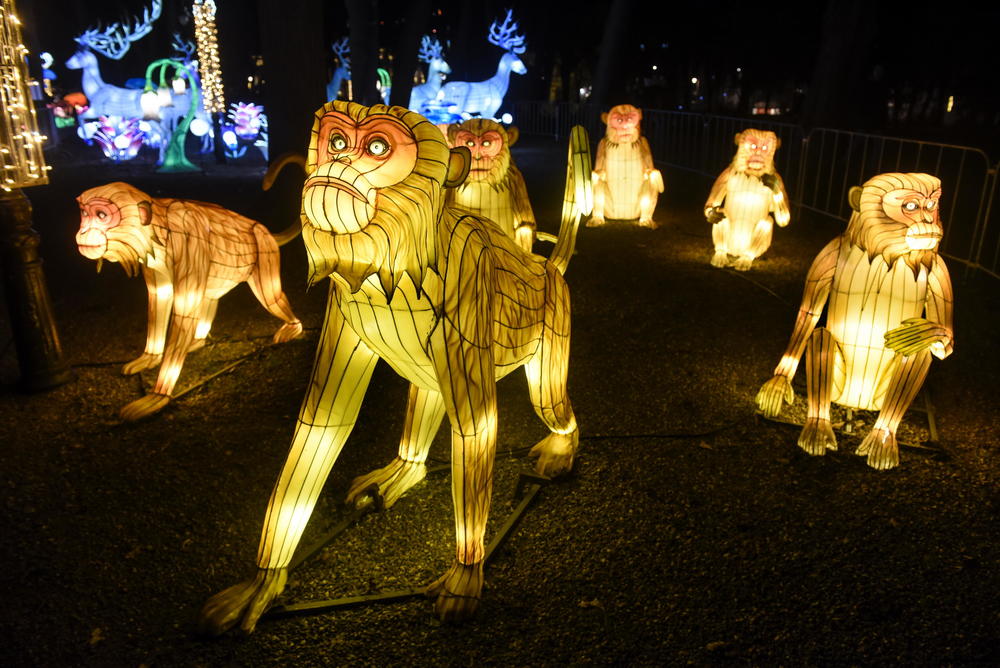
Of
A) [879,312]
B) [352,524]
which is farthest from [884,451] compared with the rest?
[352,524]

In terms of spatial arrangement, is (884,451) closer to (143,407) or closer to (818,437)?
(818,437)

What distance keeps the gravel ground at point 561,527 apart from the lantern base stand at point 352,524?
36 millimetres

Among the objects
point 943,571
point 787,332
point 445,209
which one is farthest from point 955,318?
point 445,209

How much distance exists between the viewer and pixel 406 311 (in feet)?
7.16

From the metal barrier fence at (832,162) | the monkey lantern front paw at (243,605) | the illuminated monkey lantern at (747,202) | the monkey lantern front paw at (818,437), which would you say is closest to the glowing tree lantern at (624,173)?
the illuminated monkey lantern at (747,202)

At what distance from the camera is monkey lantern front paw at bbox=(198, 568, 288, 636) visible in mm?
2465

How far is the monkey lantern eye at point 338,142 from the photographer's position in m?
1.94

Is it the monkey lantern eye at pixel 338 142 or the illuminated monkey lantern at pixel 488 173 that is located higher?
the monkey lantern eye at pixel 338 142

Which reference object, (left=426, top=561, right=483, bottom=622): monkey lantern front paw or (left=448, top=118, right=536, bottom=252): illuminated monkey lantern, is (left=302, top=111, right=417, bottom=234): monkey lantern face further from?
(left=448, top=118, right=536, bottom=252): illuminated monkey lantern

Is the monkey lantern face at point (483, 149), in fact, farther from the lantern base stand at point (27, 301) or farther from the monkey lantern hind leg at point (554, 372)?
the lantern base stand at point (27, 301)

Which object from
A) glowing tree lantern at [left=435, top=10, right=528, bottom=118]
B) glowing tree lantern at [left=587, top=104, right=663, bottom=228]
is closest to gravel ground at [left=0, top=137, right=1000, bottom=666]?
glowing tree lantern at [left=587, top=104, right=663, bottom=228]

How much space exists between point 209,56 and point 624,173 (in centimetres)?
1062

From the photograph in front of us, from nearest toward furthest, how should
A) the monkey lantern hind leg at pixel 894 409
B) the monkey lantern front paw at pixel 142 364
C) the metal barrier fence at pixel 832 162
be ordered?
1. the monkey lantern hind leg at pixel 894 409
2. the monkey lantern front paw at pixel 142 364
3. the metal barrier fence at pixel 832 162

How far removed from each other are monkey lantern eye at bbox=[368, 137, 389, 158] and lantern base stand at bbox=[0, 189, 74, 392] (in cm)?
337
